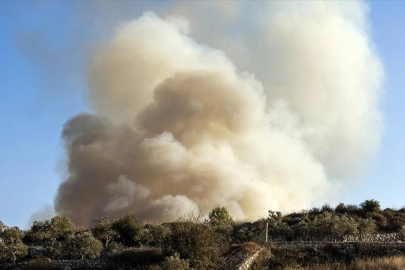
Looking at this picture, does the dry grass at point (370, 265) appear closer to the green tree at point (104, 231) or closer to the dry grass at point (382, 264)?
the dry grass at point (382, 264)

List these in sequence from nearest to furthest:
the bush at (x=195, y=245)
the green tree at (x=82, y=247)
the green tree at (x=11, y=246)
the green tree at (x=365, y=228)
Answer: the bush at (x=195, y=245)
the green tree at (x=82, y=247)
the green tree at (x=11, y=246)
the green tree at (x=365, y=228)

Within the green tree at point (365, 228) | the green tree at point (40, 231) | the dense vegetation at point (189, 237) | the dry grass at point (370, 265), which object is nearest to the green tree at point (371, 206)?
the dense vegetation at point (189, 237)

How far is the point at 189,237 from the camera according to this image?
84.2 feet

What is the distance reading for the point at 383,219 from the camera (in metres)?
38.8

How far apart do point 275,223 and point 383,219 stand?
33.0 ft

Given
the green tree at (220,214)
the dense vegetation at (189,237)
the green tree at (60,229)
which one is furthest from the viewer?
the green tree at (220,214)

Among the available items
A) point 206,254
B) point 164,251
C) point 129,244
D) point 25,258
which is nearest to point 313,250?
point 206,254

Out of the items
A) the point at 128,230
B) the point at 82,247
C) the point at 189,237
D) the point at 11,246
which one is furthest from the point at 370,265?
the point at 11,246

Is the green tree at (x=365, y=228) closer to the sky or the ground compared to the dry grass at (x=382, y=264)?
closer to the sky

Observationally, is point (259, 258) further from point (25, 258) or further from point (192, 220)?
point (25, 258)

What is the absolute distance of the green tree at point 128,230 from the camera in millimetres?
32953

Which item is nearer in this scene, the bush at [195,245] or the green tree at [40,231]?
the bush at [195,245]

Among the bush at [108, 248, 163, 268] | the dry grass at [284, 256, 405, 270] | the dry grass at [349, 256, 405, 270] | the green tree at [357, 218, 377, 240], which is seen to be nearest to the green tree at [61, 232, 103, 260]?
the bush at [108, 248, 163, 268]

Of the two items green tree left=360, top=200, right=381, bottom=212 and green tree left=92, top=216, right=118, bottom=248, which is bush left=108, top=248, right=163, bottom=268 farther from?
green tree left=360, top=200, right=381, bottom=212
